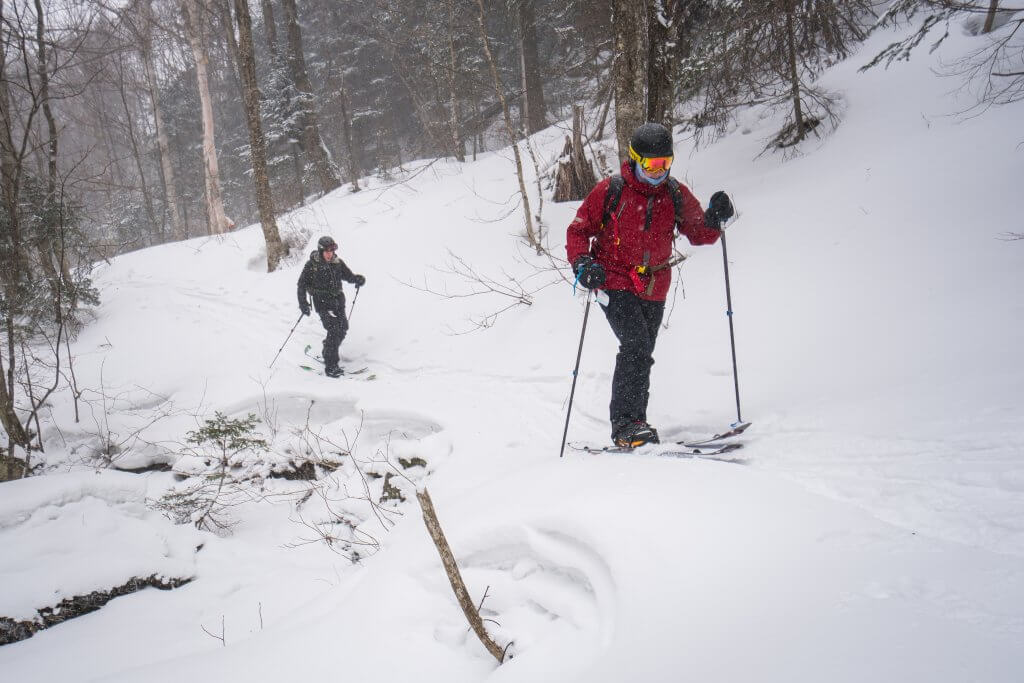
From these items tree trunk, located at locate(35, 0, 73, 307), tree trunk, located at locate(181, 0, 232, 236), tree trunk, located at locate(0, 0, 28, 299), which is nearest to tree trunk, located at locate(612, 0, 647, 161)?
tree trunk, located at locate(0, 0, 28, 299)

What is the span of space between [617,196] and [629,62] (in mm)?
3480

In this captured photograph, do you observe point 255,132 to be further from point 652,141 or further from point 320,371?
point 652,141

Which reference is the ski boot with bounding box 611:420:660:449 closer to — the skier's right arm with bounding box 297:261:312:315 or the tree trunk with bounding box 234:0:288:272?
the skier's right arm with bounding box 297:261:312:315

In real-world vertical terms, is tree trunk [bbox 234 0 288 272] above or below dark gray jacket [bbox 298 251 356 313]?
above

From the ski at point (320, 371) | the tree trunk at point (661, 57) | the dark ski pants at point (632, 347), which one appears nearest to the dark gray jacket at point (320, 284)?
the ski at point (320, 371)

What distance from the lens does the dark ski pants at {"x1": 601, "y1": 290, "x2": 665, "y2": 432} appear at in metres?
3.74

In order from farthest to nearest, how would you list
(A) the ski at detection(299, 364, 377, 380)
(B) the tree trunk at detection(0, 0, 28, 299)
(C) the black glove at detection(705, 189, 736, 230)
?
(A) the ski at detection(299, 364, 377, 380)
(B) the tree trunk at detection(0, 0, 28, 299)
(C) the black glove at detection(705, 189, 736, 230)

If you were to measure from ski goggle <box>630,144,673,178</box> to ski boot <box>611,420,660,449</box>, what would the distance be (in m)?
1.91

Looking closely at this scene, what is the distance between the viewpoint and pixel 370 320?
909 cm

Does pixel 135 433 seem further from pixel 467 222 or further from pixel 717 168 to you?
pixel 717 168

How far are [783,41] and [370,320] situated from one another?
322 inches

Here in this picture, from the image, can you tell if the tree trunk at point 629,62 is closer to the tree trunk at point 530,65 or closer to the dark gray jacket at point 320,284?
the dark gray jacket at point 320,284

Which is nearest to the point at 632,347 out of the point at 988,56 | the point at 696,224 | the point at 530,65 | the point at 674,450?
the point at 674,450

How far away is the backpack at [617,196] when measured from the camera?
3.60 m
